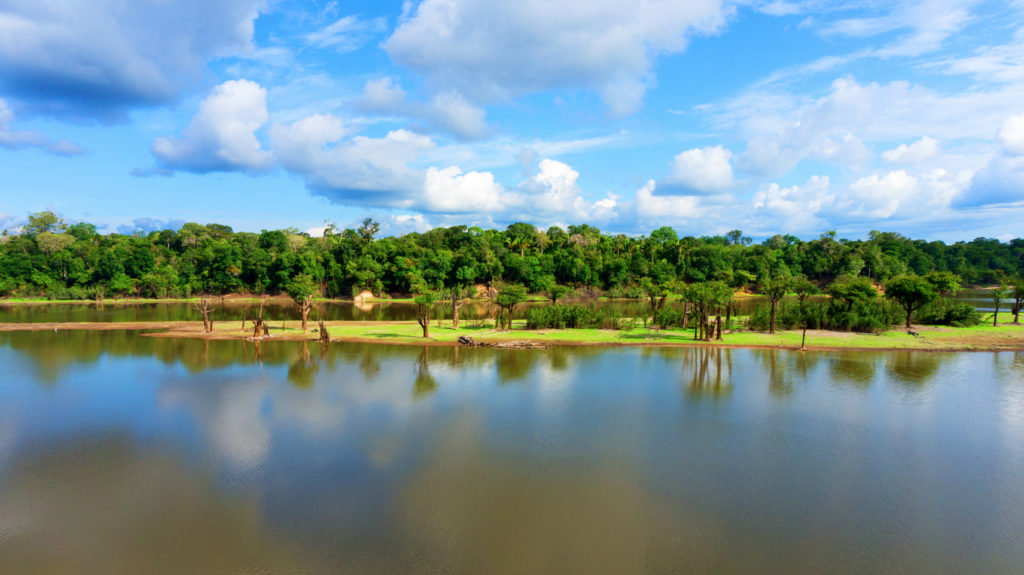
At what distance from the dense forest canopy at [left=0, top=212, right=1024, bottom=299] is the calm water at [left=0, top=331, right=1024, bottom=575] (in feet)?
166

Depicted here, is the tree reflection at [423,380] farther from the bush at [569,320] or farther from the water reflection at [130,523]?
the bush at [569,320]

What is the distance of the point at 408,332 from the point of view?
123ft

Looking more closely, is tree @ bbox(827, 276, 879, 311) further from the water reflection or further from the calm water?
the water reflection

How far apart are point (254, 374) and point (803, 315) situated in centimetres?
3767

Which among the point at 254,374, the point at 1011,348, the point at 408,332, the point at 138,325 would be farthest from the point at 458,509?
Answer: the point at 138,325

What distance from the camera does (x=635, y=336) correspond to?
3525 centimetres

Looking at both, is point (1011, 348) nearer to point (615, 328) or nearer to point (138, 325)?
point (615, 328)

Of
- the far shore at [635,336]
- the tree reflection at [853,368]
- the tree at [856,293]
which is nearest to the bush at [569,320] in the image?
the far shore at [635,336]

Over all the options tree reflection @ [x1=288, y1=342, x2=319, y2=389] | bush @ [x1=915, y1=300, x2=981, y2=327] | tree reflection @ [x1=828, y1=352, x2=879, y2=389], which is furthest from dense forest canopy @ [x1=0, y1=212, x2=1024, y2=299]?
tree reflection @ [x1=828, y1=352, x2=879, y2=389]

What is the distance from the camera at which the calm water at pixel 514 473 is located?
9742 millimetres

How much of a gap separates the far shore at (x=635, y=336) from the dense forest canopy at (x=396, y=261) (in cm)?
3193

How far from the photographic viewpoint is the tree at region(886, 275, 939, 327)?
35.5m

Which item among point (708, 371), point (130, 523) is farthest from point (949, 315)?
point (130, 523)

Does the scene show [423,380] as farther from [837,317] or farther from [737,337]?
[837,317]
